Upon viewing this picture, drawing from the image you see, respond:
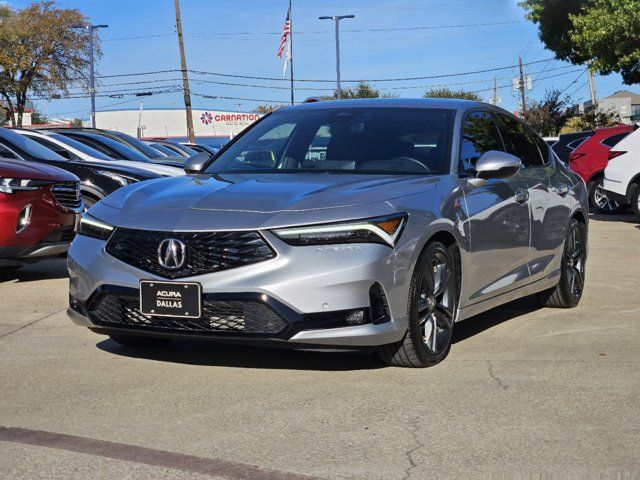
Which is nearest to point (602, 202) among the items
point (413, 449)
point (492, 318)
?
point (492, 318)

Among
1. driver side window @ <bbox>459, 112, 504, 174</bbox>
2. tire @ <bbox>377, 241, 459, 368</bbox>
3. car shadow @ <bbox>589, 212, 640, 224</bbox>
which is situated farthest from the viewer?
car shadow @ <bbox>589, 212, 640, 224</bbox>

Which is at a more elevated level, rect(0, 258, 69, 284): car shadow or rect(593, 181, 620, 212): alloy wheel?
rect(593, 181, 620, 212): alloy wheel

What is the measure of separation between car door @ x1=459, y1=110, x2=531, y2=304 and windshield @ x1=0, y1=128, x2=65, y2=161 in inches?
245

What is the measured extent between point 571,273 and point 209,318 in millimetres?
3835

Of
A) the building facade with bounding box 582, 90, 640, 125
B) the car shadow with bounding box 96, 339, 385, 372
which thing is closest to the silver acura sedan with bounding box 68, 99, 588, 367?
the car shadow with bounding box 96, 339, 385, 372

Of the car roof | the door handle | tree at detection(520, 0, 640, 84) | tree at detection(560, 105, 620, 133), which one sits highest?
tree at detection(520, 0, 640, 84)

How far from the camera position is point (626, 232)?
579 inches

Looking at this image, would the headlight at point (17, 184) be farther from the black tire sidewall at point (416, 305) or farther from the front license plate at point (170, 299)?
the black tire sidewall at point (416, 305)

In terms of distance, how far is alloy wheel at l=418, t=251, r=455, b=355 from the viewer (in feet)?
18.4

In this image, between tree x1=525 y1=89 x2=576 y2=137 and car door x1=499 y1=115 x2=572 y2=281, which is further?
tree x1=525 y1=89 x2=576 y2=137

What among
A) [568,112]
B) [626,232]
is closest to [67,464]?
[626,232]

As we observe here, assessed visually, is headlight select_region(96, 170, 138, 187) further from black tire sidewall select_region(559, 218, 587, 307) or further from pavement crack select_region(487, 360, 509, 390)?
pavement crack select_region(487, 360, 509, 390)

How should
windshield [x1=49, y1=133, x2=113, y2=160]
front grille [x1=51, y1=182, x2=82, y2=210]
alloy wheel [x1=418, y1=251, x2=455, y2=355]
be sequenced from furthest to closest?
Result: windshield [x1=49, y1=133, x2=113, y2=160], front grille [x1=51, y1=182, x2=82, y2=210], alloy wheel [x1=418, y1=251, x2=455, y2=355]

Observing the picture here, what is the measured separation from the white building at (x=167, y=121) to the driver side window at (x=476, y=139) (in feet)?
333
